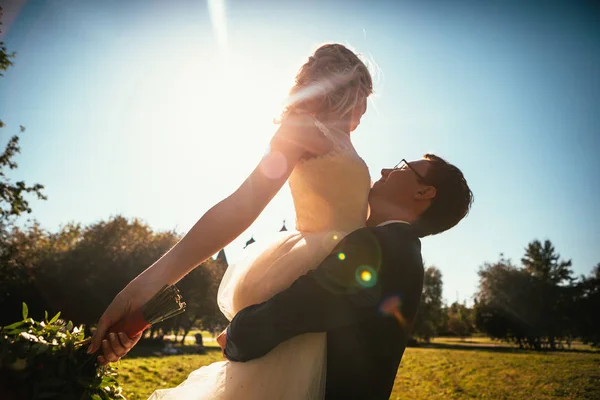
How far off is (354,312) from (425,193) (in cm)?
132

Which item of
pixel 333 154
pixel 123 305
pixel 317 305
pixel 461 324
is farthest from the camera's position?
pixel 461 324

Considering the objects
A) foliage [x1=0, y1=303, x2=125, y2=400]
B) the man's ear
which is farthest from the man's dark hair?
foliage [x1=0, y1=303, x2=125, y2=400]

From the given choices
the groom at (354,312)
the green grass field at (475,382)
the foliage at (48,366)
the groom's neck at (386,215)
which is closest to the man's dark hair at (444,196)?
the groom's neck at (386,215)

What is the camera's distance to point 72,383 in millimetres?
1462

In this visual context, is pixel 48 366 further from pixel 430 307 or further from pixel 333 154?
pixel 430 307

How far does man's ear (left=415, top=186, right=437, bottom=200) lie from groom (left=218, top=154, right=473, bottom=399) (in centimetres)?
73

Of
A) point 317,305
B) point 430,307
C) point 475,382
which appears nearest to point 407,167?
point 317,305

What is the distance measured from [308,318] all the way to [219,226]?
0.59 meters

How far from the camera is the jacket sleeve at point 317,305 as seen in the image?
1.50 m

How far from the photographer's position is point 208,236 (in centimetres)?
147

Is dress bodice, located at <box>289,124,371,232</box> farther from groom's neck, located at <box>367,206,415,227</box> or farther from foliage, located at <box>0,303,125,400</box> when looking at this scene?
foliage, located at <box>0,303,125,400</box>

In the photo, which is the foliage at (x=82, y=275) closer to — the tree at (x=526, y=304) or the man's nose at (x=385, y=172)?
the man's nose at (x=385, y=172)

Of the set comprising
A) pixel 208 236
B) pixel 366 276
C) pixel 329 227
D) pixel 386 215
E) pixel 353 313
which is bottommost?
pixel 353 313

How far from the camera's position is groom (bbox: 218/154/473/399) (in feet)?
4.97
